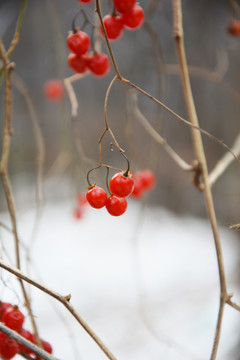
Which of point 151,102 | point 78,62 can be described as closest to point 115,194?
point 78,62

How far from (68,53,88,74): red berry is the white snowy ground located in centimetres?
71

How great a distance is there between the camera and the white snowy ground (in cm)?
171

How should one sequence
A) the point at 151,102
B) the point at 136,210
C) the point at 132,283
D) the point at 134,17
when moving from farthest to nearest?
the point at 136,210
the point at 151,102
the point at 132,283
the point at 134,17

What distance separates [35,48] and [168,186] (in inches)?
77.6

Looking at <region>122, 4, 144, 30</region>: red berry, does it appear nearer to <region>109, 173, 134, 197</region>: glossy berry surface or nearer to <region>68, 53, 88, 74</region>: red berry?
<region>68, 53, 88, 74</region>: red berry

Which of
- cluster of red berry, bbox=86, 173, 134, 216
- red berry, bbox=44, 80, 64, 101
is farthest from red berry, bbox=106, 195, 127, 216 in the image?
red berry, bbox=44, 80, 64, 101

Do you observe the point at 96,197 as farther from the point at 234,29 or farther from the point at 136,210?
the point at 136,210

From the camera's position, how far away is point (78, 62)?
0.71 metres

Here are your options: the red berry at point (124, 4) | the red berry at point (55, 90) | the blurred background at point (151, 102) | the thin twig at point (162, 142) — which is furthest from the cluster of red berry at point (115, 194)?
the blurred background at point (151, 102)

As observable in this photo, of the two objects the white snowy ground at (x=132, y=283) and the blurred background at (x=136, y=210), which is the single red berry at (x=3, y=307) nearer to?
the blurred background at (x=136, y=210)

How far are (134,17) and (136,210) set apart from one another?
8.68ft

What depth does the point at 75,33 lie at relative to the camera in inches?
26.8

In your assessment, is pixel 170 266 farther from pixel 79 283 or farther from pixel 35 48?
pixel 35 48

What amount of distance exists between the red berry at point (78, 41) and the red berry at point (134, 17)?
0.24ft
